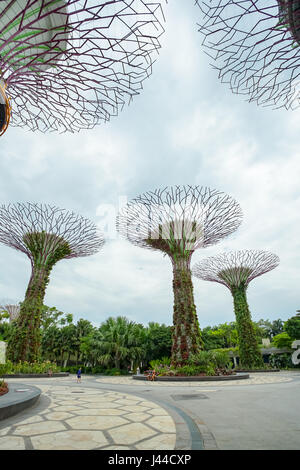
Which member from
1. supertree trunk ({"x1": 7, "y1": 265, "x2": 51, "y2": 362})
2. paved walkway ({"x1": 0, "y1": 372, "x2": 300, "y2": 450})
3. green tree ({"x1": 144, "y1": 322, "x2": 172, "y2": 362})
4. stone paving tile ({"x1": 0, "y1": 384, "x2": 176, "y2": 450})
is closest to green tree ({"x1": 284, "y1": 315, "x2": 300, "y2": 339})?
green tree ({"x1": 144, "y1": 322, "x2": 172, "y2": 362})

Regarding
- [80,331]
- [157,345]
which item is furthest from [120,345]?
[80,331]

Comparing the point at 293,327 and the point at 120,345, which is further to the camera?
the point at 293,327

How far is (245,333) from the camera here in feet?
69.7

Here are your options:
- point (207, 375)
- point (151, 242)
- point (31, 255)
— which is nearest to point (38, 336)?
point (31, 255)

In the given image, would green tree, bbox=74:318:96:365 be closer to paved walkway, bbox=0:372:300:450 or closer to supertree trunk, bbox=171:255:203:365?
supertree trunk, bbox=171:255:203:365

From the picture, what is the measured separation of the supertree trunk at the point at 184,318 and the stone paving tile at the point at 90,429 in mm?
9160

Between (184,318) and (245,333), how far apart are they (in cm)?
944

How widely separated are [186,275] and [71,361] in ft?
83.9

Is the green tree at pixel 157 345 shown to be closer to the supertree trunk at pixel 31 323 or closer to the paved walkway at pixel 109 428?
the supertree trunk at pixel 31 323

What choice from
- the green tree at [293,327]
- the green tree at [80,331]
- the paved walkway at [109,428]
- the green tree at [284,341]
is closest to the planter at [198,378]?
the paved walkway at [109,428]

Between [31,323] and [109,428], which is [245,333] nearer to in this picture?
[31,323]
